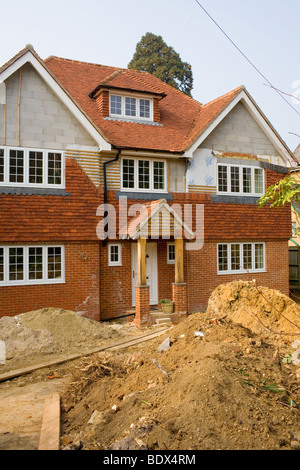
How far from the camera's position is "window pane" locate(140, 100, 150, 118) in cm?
1683

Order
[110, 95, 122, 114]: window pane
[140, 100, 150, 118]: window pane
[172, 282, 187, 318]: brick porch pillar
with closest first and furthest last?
[172, 282, 187, 318]: brick porch pillar
[110, 95, 122, 114]: window pane
[140, 100, 150, 118]: window pane

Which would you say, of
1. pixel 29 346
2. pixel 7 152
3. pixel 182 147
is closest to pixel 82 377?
pixel 29 346

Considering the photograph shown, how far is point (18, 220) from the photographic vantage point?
12.9m

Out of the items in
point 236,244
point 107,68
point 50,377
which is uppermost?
point 107,68

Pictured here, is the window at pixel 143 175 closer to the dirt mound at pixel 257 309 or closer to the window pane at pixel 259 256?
the window pane at pixel 259 256

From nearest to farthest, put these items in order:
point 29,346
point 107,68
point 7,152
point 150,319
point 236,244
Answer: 1. point 29,346
2. point 7,152
3. point 150,319
4. point 236,244
5. point 107,68

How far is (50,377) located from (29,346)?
77.8 inches

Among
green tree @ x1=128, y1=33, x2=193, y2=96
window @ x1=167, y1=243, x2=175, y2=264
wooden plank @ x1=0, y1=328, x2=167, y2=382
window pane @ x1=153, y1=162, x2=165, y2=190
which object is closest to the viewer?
wooden plank @ x1=0, y1=328, x2=167, y2=382

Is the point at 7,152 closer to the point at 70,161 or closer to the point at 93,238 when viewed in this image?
the point at 70,161

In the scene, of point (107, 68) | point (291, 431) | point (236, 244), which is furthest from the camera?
point (107, 68)

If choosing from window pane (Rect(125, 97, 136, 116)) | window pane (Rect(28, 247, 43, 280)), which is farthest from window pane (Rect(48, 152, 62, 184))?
window pane (Rect(125, 97, 136, 116))

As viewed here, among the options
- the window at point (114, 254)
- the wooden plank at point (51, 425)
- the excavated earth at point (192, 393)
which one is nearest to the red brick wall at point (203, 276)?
the window at point (114, 254)

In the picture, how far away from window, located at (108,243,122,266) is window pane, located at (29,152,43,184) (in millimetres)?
3574

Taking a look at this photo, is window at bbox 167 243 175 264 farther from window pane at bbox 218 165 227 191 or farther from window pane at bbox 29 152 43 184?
window pane at bbox 29 152 43 184
